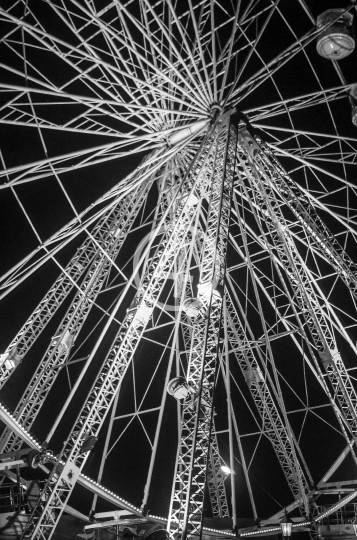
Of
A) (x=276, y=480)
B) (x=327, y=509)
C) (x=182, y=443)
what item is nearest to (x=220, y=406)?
(x=276, y=480)

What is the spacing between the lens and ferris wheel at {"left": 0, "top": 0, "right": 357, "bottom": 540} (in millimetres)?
16141

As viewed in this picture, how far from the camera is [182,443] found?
47.2 ft

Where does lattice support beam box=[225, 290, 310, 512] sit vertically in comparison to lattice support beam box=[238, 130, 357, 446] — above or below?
below

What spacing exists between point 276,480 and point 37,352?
1816 cm

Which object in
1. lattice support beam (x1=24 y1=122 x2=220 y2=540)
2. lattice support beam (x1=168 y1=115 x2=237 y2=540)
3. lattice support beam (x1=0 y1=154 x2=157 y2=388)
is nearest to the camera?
lattice support beam (x1=168 y1=115 x2=237 y2=540)

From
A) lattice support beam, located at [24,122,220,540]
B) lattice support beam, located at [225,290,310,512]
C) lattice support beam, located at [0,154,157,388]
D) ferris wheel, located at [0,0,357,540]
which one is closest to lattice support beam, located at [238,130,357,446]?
ferris wheel, located at [0,0,357,540]

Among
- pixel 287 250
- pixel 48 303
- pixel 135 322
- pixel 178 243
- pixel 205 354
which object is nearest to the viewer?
pixel 205 354

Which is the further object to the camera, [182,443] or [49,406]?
[49,406]

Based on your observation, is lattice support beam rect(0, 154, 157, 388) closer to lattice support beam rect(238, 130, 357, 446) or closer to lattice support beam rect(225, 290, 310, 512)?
lattice support beam rect(238, 130, 357, 446)

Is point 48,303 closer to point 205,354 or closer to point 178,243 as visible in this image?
point 178,243

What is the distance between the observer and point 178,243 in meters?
18.2

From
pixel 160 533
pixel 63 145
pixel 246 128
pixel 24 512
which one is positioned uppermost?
pixel 63 145

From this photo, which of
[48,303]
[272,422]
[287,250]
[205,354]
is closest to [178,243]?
[287,250]

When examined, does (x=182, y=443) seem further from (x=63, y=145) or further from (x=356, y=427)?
(x=63, y=145)
